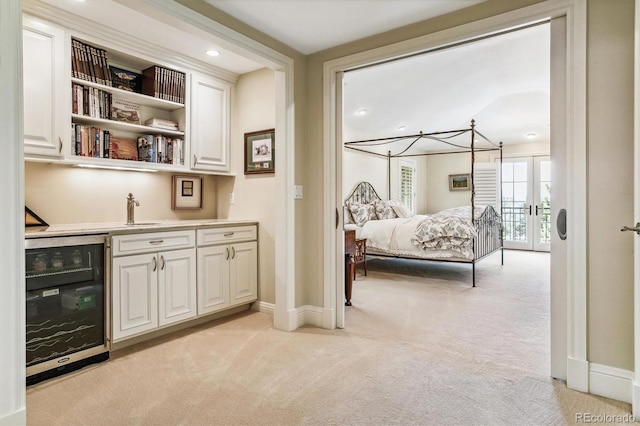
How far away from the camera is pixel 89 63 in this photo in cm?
272

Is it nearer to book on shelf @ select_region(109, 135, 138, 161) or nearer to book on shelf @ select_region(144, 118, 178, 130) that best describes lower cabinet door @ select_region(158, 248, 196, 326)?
book on shelf @ select_region(109, 135, 138, 161)

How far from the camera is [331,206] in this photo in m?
3.06

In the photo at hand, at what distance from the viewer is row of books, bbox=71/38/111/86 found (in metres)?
2.62

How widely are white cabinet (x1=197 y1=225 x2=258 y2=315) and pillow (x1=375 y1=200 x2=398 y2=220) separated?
3027 mm

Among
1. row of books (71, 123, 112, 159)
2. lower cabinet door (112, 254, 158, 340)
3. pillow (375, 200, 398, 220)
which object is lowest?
lower cabinet door (112, 254, 158, 340)

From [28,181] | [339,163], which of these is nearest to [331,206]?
[339,163]

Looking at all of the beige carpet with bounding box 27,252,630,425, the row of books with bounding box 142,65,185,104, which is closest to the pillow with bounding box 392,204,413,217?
the beige carpet with bounding box 27,252,630,425

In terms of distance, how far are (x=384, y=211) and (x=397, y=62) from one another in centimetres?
315

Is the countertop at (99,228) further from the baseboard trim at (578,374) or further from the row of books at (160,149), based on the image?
the baseboard trim at (578,374)

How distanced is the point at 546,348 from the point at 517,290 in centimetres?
197

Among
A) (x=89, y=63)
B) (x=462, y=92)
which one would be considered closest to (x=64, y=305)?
(x=89, y=63)

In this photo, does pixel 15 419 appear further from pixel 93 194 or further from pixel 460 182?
pixel 460 182

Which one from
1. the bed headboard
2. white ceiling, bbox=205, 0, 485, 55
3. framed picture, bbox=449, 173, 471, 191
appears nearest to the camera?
white ceiling, bbox=205, 0, 485, 55

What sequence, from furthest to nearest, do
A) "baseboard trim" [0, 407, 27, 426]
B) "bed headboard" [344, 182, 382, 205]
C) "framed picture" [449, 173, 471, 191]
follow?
1. "framed picture" [449, 173, 471, 191]
2. "bed headboard" [344, 182, 382, 205]
3. "baseboard trim" [0, 407, 27, 426]
